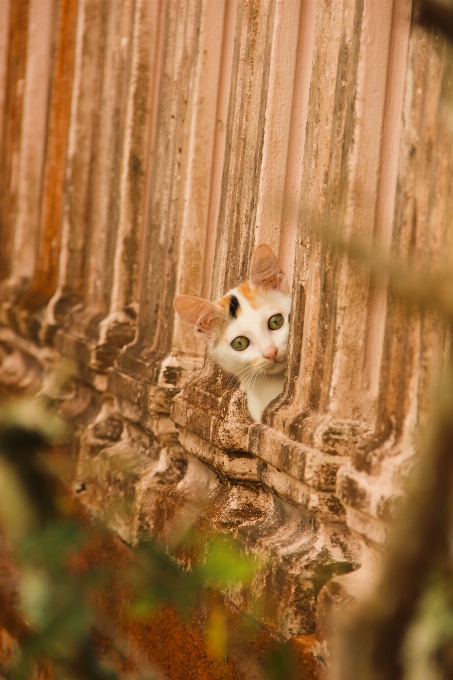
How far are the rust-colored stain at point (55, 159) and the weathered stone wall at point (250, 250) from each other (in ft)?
0.07

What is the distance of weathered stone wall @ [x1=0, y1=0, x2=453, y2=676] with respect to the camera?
175cm

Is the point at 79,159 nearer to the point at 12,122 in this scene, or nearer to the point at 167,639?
the point at 12,122

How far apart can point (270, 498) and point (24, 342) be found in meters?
3.09

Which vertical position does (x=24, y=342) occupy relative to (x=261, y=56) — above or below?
below

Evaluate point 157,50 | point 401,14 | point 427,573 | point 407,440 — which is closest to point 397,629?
point 427,573

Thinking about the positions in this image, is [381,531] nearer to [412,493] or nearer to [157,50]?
[412,493]

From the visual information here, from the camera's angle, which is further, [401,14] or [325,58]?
[325,58]

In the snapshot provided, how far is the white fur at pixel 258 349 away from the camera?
2639mm

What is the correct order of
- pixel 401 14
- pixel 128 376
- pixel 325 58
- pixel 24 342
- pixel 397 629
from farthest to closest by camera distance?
1. pixel 24 342
2. pixel 128 376
3. pixel 325 58
4. pixel 401 14
5. pixel 397 629

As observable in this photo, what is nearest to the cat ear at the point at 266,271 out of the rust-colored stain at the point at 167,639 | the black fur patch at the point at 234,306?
the black fur patch at the point at 234,306

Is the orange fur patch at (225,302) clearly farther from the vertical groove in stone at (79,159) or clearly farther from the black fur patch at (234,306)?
the vertical groove in stone at (79,159)

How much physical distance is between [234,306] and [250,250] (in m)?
0.20

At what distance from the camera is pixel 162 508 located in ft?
9.93

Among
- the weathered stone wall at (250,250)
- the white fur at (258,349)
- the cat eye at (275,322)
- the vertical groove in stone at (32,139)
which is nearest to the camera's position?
the weathered stone wall at (250,250)
